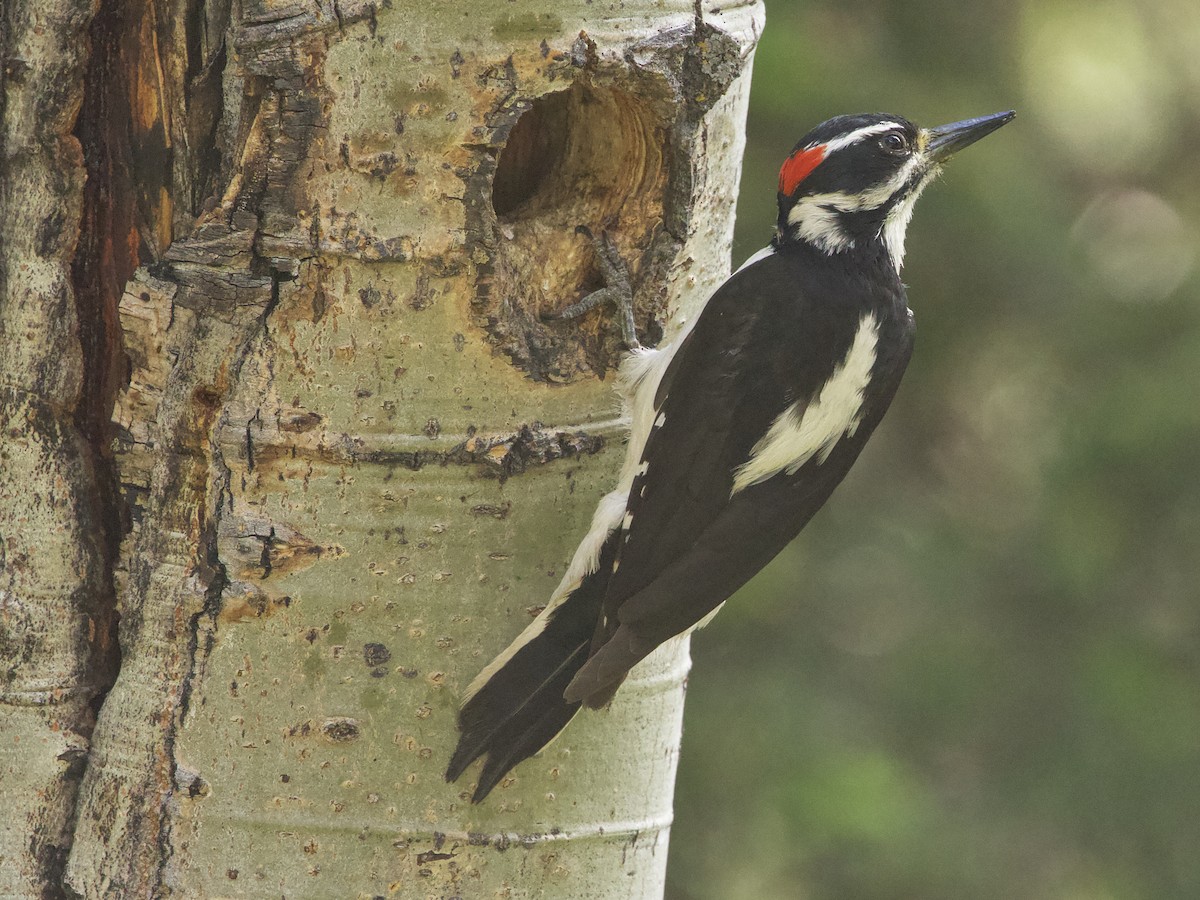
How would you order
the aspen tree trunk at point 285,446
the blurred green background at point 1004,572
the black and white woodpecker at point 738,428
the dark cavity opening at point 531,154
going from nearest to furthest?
the aspen tree trunk at point 285,446
the black and white woodpecker at point 738,428
the dark cavity opening at point 531,154
the blurred green background at point 1004,572

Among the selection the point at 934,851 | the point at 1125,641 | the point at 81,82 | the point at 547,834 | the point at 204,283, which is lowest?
the point at 934,851

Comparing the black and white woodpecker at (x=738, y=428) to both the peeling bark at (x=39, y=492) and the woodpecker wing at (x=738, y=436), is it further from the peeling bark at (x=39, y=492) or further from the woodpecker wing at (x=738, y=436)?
the peeling bark at (x=39, y=492)

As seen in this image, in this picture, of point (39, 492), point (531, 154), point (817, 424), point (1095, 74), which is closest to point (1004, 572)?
point (1095, 74)

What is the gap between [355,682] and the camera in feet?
6.98

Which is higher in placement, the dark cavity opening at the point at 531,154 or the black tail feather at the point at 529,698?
the dark cavity opening at the point at 531,154

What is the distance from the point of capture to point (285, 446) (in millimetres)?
2115

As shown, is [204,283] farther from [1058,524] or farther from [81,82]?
[1058,524]

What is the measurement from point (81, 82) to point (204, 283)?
367 mm

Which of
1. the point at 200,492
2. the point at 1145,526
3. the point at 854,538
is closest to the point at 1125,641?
the point at 1145,526

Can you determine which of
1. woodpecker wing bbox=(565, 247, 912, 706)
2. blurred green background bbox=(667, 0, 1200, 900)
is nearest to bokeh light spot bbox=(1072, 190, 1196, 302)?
blurred green background bbox=(667, 0, 1200, 900)

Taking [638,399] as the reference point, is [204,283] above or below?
above

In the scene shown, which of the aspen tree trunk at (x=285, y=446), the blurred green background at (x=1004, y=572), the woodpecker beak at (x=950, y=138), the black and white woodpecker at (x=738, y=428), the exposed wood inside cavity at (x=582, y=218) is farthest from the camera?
the blurred green background at (x=1004, y=572)

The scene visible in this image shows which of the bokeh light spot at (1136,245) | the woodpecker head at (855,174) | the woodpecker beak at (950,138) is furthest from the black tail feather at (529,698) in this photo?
A: the bokeh light spot at (1136,245)

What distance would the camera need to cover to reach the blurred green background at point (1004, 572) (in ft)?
A: 12.9
